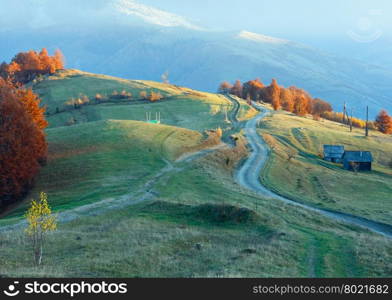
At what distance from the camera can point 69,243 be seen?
107 ft

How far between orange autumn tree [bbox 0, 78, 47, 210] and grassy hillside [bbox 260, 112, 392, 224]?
34603 millimetres

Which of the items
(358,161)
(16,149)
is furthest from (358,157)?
(16,149)

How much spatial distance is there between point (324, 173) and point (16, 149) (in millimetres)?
51647

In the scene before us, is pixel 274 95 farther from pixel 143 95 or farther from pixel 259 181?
pixel 259 181

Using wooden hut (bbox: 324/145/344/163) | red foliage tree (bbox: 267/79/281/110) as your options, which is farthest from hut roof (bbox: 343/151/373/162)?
red foliage tree (bbox: 267/79/281/110)

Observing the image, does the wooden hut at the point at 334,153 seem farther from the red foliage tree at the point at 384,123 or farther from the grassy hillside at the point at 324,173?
the red foliage tree at the point at 384,123


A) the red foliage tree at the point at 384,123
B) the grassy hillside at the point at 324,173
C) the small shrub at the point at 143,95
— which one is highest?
the small shrub at the point at 143,95

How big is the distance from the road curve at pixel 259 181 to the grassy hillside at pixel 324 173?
165 cm

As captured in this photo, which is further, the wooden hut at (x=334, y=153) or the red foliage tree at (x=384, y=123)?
the red foliage tree at (x=384, y=123)

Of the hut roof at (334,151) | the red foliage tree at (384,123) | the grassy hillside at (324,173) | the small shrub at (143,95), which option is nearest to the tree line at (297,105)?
the red foliage tree at (384,123)

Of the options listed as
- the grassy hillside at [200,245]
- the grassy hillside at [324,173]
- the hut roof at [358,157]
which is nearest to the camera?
the grassy hillside at [200,245]

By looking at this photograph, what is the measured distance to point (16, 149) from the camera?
64875mm

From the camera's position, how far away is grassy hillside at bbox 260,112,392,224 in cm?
6069

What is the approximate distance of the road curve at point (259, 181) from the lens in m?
48.0
